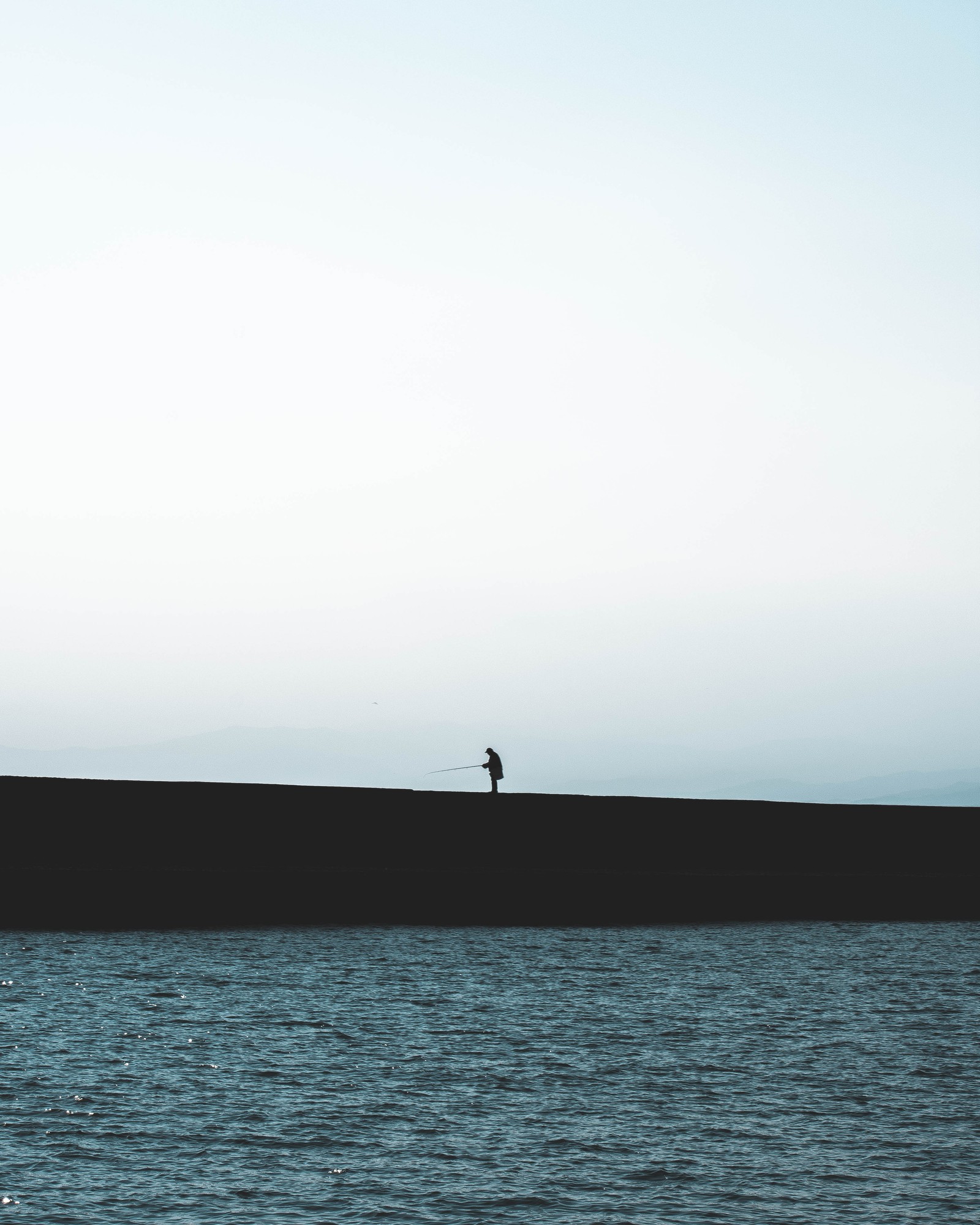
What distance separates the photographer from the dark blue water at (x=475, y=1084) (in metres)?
9.91

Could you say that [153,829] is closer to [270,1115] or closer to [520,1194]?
[270,1115]

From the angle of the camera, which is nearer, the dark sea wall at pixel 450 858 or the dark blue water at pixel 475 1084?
the dark blue water at pixel 475 1084

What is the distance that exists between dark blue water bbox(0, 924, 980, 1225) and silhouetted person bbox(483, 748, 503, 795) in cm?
497

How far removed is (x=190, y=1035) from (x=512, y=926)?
445 inches

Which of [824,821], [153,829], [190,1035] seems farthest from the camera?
[824,821]

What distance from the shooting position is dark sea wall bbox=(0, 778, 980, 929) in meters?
24.5

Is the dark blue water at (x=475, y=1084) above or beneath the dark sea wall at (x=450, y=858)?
beneath

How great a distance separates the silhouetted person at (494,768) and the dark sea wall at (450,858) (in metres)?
0.50

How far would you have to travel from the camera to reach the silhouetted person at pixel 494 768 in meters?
27.2

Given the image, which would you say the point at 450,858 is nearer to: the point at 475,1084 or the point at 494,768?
the point at 494,768

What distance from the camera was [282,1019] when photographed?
1627 centimetres

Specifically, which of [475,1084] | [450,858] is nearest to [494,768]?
[450,858]

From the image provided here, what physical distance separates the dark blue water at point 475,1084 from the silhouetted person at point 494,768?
4.97 metres

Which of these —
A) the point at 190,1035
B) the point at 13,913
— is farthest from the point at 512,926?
the point at 190,1035
